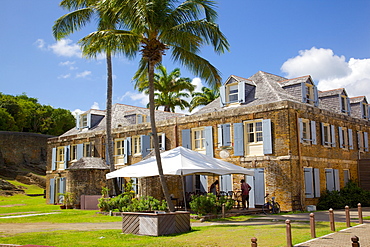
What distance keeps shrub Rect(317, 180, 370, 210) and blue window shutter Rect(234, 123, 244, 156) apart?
479cm

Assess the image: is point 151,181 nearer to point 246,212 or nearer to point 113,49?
point 246,212

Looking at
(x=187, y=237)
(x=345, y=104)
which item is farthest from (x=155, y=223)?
(x=345, y=104)

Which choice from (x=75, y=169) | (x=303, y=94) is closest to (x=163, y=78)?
(x=75, y=169)

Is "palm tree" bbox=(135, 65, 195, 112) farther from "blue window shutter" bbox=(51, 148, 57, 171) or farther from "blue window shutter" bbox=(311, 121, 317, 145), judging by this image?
"blue window shutter" bbox=(311, 121, 317, 145)

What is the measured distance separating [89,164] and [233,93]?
404 inches

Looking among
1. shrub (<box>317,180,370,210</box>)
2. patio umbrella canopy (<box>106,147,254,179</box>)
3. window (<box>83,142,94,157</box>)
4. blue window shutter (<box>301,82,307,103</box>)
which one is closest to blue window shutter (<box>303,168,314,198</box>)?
shrub (<box>317,180,370,210</box>)

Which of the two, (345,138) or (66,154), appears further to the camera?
(66,154)

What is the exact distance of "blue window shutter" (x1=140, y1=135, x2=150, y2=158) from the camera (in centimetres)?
2595

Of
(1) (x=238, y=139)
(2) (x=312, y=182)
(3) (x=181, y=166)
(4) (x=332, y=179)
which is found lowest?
(2) (x=312, y=182)

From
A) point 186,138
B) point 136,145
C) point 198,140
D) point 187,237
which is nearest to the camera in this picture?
point 187,237

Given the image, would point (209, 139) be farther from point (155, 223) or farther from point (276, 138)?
point (155, 223)

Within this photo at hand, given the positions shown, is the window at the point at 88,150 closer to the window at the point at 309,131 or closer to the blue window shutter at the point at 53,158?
the blue window shutter at the point at 53,158

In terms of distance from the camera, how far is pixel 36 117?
185ft

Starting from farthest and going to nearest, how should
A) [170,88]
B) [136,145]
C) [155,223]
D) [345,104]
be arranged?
[170,88], [136,145], [345,104], [155,223]
